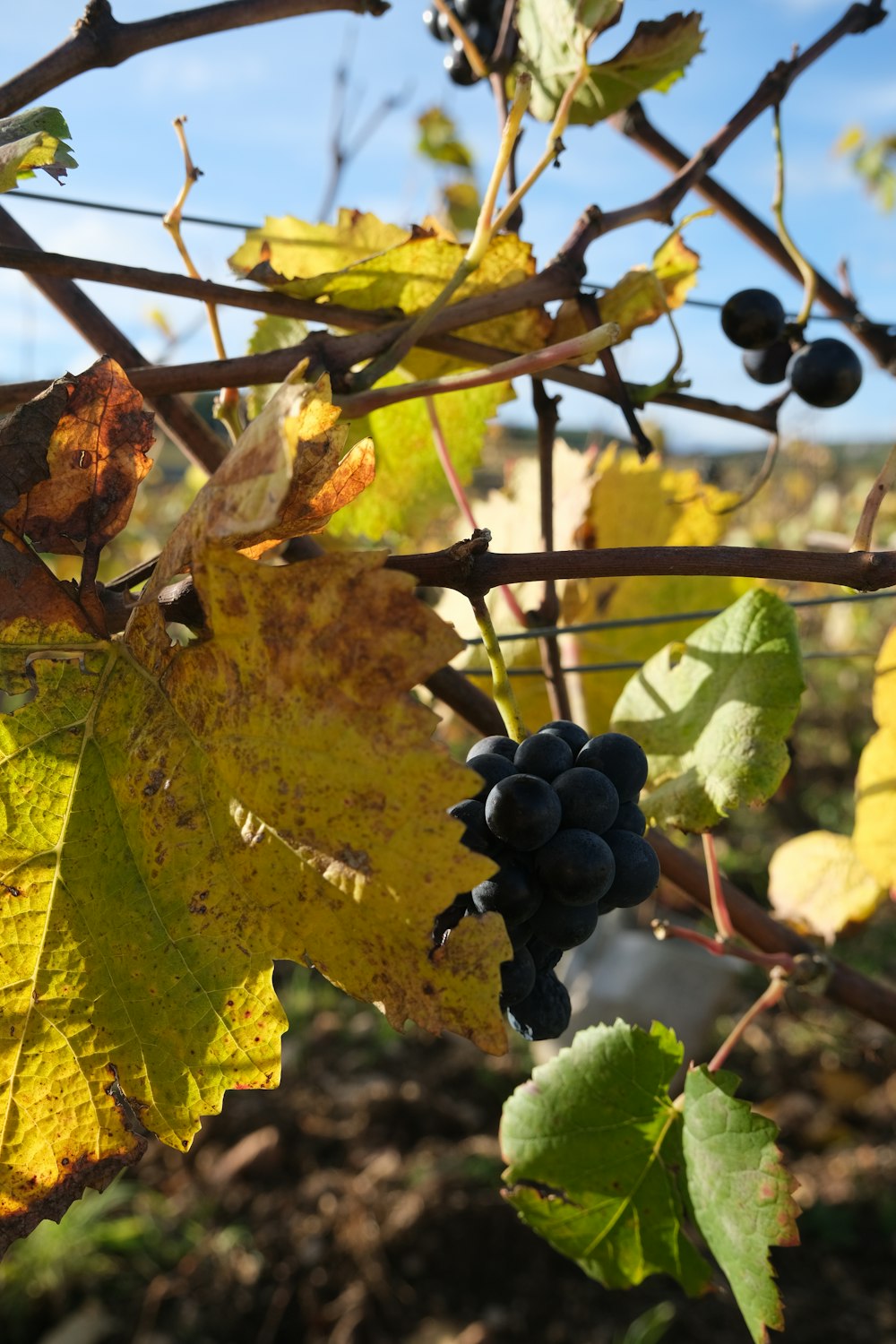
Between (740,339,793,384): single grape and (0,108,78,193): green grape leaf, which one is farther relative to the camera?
(740,339,793,384): single grape

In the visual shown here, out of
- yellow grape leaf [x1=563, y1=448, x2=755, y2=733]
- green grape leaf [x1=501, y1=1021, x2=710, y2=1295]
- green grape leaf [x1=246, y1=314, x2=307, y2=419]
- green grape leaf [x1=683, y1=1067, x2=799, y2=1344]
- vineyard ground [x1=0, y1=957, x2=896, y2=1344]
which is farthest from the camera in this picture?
vineyard ground [x1=0, y1=957, x2=896, y2=1344]

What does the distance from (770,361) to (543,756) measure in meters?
0.89

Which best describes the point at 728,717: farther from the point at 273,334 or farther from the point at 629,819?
the point at 273,334

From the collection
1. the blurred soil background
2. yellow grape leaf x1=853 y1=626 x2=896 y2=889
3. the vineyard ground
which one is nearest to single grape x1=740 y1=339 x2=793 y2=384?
yellow grape leaf x1=853 y1=626 x2=896 y2=889

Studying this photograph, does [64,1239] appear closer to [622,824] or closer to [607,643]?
A: [607,643]

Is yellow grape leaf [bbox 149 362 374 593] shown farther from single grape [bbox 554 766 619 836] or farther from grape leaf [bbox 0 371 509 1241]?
single grape [bbox 554 766 619 836]

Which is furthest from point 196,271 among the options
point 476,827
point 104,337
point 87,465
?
point 476,827

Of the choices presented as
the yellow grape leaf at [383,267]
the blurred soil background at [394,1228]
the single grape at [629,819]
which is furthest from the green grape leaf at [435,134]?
the single grape at [629,819]

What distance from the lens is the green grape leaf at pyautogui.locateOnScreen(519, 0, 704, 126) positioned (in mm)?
992

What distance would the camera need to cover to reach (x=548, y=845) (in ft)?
1.86

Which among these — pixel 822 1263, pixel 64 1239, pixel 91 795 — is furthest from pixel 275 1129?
pixel 91 795

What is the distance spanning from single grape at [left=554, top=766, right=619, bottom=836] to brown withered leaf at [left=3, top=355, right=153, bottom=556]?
0.30m

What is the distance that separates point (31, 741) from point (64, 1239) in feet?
9.30

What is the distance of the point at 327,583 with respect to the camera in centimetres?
49
